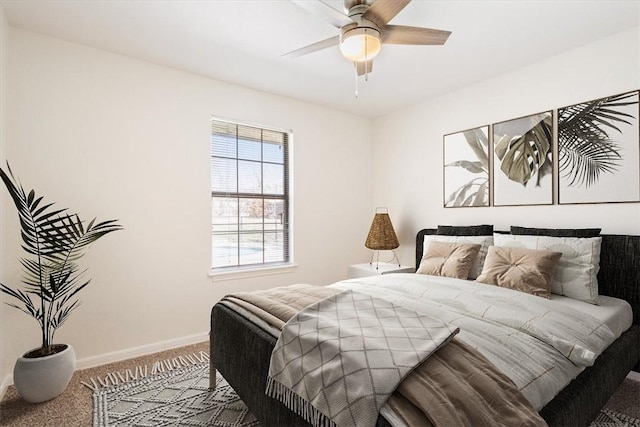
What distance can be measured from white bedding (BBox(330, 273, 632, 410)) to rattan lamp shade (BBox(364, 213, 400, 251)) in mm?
1182

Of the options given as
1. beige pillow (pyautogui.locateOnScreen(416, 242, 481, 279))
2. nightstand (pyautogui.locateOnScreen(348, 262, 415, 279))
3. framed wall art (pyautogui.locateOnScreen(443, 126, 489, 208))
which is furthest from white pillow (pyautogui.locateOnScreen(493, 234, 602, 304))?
nightstand (pyautogui.locateOnScreen(348, 262, 415, 279))

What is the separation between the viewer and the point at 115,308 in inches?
106

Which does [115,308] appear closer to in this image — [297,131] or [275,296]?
[275,296]

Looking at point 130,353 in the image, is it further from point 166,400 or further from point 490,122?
point 490,122

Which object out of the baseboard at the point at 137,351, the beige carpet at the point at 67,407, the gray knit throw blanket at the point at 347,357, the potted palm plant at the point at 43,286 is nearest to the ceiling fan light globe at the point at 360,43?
the gray knit throw blanket at the point at 347,357

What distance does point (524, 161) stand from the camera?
2.91 meters

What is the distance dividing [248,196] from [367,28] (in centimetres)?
222

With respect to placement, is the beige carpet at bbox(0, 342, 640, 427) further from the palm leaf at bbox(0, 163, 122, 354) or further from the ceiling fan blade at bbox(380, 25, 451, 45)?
the ceiling fan blade at bbox(380, 25, 451, 45)

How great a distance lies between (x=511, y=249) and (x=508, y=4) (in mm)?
1694

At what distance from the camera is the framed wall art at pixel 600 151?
7.64 feet

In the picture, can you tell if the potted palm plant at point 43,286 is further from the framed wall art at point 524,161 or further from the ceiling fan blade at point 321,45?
the framed wall art at point 524,161

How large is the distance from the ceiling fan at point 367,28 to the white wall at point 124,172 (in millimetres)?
1665

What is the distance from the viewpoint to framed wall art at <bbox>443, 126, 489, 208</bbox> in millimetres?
3215

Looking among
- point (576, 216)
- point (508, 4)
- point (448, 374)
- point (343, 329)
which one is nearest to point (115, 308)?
point (343, 329)
